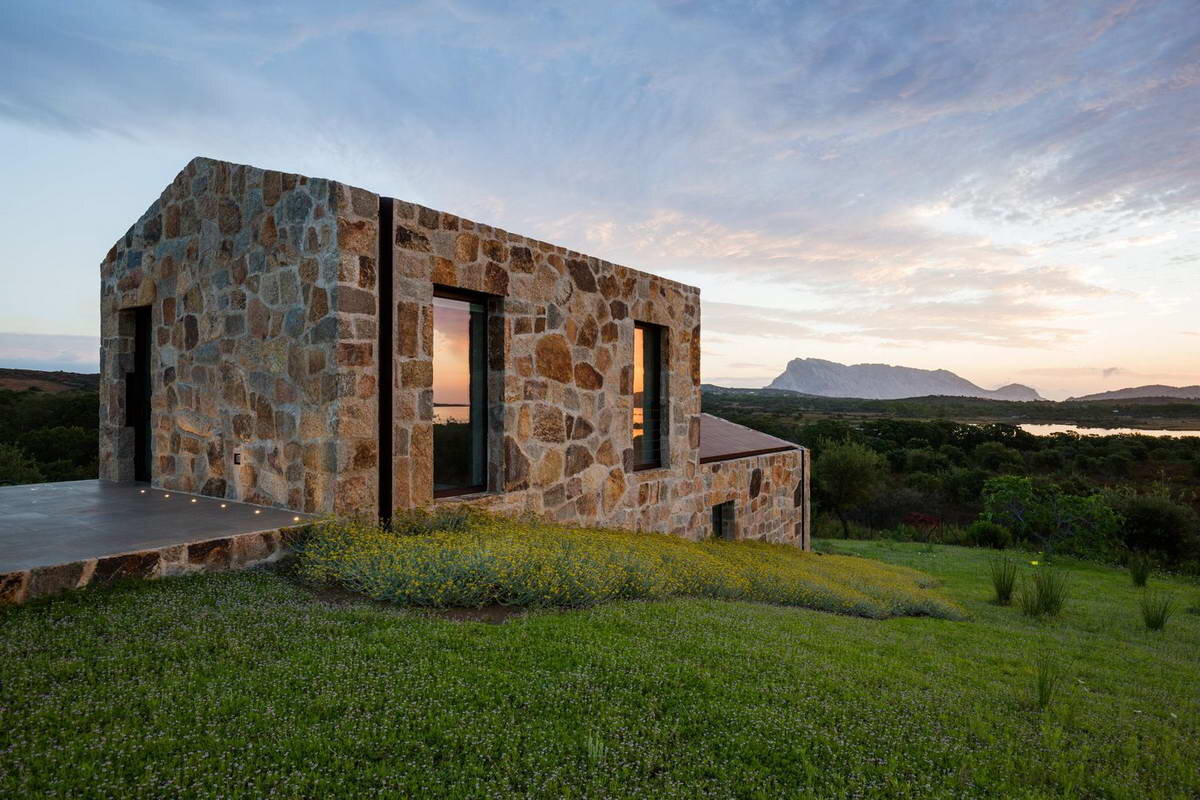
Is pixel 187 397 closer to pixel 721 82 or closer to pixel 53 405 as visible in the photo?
pixel 721 82

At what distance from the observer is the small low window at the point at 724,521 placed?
11828 mm

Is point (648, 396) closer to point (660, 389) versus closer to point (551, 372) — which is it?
point (660, 389)

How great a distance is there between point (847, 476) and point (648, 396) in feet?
47.3

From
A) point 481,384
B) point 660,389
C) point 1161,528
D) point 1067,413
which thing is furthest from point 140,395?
point 1067,413

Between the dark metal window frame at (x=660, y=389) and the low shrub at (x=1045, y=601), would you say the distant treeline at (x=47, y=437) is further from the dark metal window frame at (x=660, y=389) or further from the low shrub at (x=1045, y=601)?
the low shrub at (x=1045, y=601)

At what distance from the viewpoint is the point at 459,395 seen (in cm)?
734

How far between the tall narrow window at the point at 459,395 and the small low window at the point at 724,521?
5848 millimetres

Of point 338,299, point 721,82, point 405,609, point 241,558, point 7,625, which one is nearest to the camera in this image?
point 7,625

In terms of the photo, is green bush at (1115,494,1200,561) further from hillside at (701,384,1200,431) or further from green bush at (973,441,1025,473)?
hillside at (701,384,1200,431)

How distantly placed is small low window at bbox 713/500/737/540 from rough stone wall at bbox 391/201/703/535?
4.62ft

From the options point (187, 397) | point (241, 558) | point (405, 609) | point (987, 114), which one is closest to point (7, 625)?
point (241, 558)

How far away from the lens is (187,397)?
7434 mm

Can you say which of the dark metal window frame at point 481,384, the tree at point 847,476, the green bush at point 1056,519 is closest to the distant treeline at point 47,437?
the dark metal window frame at point 481,384

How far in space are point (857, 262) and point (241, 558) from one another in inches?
645
